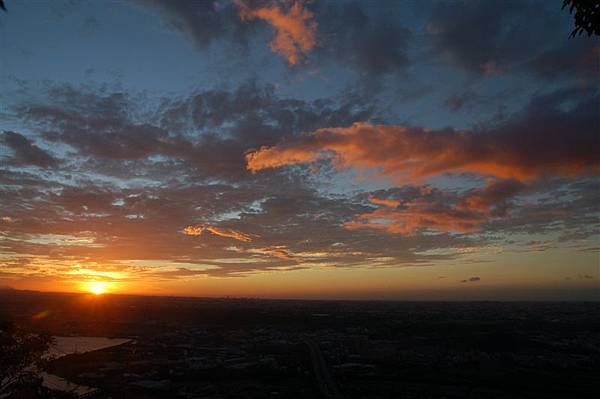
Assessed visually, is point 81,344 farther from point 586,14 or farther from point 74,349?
point 586,14

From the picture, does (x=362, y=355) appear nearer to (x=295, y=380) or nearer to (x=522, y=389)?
(x=295, y=380)

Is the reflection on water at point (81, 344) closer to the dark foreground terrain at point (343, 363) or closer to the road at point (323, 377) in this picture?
the dark foreground terrain at point (343, 363)

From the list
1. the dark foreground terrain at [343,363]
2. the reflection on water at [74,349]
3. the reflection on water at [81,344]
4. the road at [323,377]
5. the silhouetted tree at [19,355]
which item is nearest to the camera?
the silhouetted tree at [19,355]

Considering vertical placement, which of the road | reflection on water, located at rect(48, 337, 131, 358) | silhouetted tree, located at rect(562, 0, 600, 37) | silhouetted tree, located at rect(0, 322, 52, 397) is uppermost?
silhouetted tree, located at rect(562, 0, 600, 37)

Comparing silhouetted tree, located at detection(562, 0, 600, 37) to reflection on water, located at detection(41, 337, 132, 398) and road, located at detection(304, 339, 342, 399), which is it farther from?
reflection on water, located at detection(41, 337, 132, 398)

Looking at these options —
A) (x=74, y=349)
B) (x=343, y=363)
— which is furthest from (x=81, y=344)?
(x=343, y=363)

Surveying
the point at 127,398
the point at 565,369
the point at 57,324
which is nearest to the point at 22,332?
the point at 127,398

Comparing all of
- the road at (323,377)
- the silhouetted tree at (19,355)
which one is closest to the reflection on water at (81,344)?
the road at (323,377)

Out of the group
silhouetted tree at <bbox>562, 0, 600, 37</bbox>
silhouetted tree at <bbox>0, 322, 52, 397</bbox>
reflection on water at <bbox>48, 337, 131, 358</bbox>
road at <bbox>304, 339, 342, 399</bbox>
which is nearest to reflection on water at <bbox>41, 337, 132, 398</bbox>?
reflection on water at <bbox>48, 337, 131, 358</bbox>
